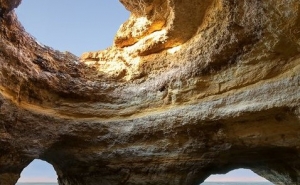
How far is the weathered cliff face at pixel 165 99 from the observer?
3.53 m

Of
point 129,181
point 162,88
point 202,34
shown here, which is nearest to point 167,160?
point 129,181

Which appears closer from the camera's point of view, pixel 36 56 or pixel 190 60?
pixel 190 60

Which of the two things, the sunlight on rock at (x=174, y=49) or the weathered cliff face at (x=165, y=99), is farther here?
the sunlight on rock at (x=174, y=49)

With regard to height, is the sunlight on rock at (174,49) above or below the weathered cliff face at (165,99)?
above

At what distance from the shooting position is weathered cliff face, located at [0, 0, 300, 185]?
3.53 metres

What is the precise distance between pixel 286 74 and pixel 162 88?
1.50 meters

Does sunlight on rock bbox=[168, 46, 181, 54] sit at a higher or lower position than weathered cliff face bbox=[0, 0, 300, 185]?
higher

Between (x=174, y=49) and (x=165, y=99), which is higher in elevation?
(x=174, y=49)

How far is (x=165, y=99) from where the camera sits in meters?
4.23

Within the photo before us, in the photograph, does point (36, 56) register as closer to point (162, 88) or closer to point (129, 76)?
point (129, 76)

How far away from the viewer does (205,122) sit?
12.8 feet

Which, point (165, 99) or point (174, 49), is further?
point (174, 49)

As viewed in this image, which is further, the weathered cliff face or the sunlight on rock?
the sunlight on rock

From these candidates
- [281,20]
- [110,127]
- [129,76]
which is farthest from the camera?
[129,76]
